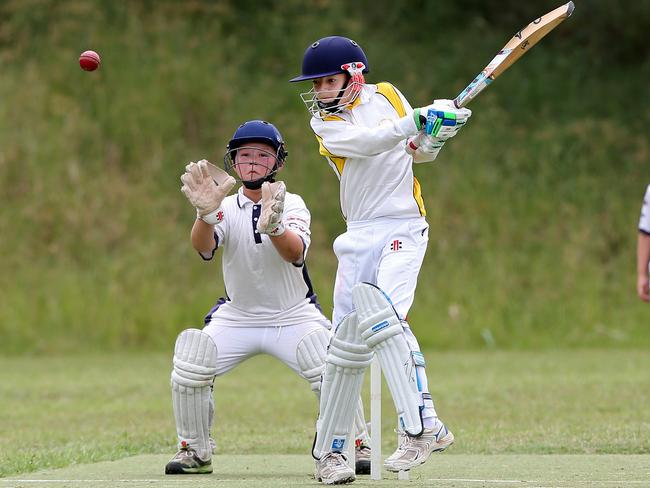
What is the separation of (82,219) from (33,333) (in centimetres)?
199

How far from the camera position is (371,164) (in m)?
5.28

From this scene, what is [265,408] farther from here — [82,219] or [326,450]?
[82,219]

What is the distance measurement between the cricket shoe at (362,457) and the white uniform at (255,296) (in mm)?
459

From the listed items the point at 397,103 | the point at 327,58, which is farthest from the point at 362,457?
the point at 327,58

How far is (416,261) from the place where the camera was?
5.20m

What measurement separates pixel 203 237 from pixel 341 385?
107cm

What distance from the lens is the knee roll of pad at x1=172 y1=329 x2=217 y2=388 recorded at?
573 cm

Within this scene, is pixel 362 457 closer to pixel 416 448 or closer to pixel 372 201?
pixel 416 448

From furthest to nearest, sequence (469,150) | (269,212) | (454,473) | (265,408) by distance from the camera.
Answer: (469,150)
(265,408)
(454,473)
(269,212)

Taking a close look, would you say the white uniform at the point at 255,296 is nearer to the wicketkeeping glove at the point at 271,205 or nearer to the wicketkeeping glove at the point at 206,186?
the wicketkeeping glove at the point at 206,186

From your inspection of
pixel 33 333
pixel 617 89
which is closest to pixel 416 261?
pixel 33 333

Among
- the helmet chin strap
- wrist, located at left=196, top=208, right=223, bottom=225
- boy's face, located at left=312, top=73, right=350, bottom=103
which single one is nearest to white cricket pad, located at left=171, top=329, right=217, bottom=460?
wrist, located at left=196, top=208, right=223, bottom=225

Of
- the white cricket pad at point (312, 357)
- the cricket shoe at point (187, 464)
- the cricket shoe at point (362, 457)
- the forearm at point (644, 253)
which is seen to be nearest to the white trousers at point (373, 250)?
the white cricket pad at point (312, 357)

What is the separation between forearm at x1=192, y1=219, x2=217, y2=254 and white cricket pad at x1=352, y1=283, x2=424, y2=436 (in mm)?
1054
